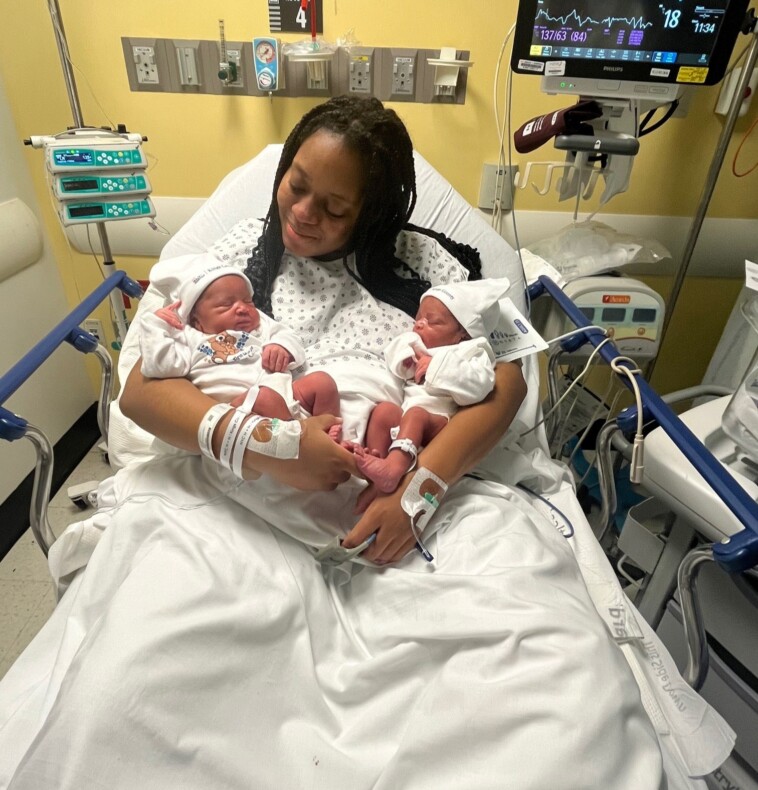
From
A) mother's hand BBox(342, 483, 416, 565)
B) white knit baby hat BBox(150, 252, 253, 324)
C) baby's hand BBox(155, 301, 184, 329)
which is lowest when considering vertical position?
mother's hand BBox(342, 483, 416, 565)

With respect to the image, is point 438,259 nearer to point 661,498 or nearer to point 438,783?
point 661,498

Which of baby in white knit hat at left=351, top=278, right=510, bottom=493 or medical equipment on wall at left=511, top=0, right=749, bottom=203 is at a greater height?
medical equipment on wall at left=511, top=0, right=749, bottom=203

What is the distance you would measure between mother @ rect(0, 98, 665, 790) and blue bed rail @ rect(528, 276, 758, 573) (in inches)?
8.4

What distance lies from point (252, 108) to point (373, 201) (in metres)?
0.97

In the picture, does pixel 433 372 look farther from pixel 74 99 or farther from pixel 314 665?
pixel 74 99

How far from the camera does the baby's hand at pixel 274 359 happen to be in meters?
1.12

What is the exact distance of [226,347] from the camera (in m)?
1.13

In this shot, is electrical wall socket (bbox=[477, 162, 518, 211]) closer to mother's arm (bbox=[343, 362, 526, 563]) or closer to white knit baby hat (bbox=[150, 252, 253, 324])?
mother's arm (bbox=[343, 362, 526, 563])

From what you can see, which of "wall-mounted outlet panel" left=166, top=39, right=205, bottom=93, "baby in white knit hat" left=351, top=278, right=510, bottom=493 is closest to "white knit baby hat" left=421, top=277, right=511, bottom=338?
"baby in white knit hat" left=351, top=278, right=510, bottom=493

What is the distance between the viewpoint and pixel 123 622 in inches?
28.7

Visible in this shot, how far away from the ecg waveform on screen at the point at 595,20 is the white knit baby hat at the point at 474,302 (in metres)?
0.74

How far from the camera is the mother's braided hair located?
3.87 feet

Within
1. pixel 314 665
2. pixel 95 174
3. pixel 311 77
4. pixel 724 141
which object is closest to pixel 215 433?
pixel 314 665

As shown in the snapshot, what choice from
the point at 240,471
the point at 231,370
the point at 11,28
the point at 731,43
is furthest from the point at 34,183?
the point at 731,43
